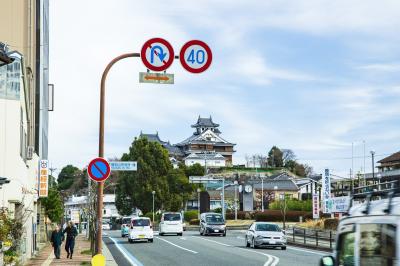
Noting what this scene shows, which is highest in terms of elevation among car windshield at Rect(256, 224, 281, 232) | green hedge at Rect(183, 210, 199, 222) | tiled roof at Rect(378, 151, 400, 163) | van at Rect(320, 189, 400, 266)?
tiled roof at Rect(378, 151, 400, 163)

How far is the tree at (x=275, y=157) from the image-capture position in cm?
16138

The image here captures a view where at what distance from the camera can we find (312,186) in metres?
107

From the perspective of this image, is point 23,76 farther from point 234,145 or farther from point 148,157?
point 234,145

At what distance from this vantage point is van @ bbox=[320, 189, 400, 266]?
5.67 metres

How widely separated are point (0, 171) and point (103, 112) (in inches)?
281

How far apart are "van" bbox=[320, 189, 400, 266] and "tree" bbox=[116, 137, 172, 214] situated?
276 ft

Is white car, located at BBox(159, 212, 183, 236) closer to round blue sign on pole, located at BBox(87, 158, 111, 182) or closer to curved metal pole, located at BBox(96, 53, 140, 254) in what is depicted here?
curved metal pole, located at BBox(96, 53, 140, 254)

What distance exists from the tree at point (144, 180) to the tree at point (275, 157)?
231 ft

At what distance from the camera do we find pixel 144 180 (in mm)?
92000

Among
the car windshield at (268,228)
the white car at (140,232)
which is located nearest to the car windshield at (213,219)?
the white car at (140,232)

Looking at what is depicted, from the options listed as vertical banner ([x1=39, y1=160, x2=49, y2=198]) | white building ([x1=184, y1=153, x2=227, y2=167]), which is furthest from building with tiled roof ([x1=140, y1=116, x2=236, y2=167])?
vertical banner ([x1=39, y1=160, x2=49, y2=198])

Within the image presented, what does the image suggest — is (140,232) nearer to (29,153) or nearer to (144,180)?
(29,153)

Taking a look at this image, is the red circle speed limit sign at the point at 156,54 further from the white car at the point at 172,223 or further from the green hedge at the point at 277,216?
Answer: the green hedge at the point at 277,216

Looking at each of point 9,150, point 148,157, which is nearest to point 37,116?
point 9,150
